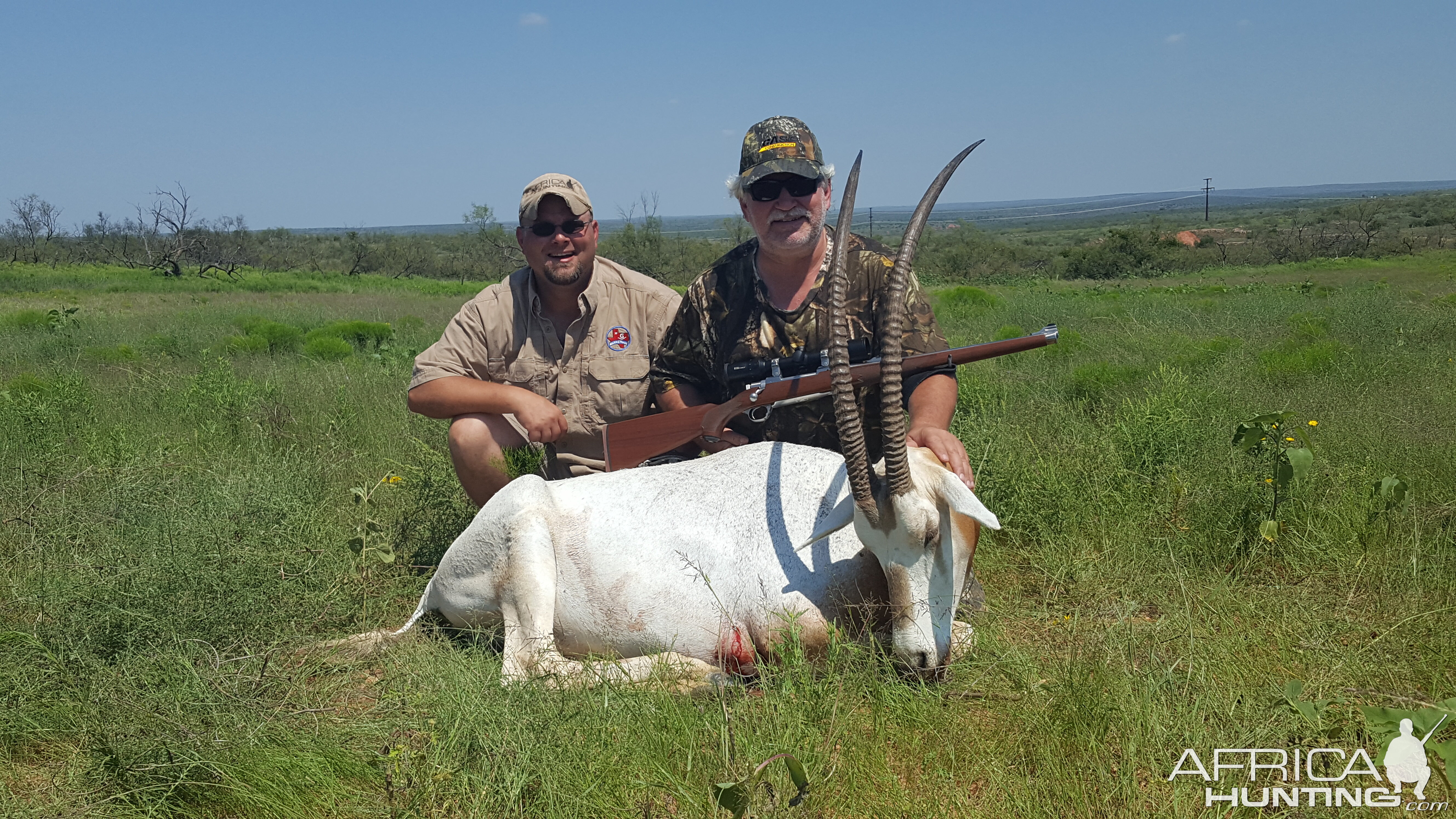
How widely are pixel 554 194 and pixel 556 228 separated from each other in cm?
18

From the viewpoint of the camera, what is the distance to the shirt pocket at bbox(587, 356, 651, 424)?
5.41 metres

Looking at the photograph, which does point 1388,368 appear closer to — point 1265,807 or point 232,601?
point 1265,807

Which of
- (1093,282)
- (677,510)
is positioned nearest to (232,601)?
(677,510)

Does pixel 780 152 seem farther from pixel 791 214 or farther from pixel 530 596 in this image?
pixel 530 596

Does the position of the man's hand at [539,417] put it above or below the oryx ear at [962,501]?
above

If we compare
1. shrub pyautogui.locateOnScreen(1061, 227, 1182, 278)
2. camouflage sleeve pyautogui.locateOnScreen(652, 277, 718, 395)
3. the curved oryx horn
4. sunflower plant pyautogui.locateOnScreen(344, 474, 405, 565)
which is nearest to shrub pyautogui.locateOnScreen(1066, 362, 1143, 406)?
camouflage sleeve pyautogui.locateOnScreen(652, 277, 718, 395)

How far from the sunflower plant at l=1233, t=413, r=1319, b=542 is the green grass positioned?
0.11m

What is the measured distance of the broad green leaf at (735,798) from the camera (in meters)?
2.46

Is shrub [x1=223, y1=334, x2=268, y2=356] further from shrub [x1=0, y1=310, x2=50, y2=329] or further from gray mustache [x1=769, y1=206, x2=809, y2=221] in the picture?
gray mustache [x1=769, y1=206, x2=809, y2=221]

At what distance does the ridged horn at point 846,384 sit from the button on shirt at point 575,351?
7.44 ft

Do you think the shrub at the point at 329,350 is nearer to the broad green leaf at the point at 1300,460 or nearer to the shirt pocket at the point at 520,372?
the shirt pocket at the point at 520,372

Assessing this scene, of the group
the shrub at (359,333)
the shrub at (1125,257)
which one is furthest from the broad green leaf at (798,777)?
the shrub at (1125,257)

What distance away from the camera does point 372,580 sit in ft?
15.7

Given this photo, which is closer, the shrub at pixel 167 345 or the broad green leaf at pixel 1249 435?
the broad green leaf at pixel 1249 435
